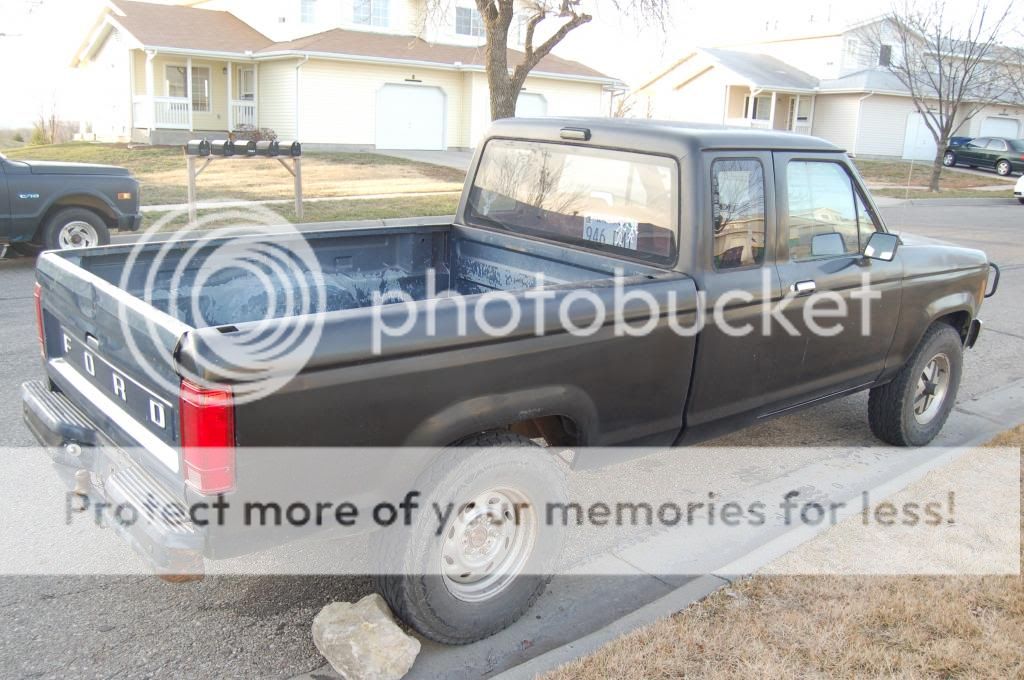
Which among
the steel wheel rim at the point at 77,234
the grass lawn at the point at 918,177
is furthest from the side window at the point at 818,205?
the grass lawn at the point at 918,177

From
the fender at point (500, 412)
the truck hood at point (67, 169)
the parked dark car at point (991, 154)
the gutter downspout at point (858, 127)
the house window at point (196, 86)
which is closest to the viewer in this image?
the fender at point (500, 412)

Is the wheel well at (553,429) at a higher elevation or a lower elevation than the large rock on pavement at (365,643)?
higher

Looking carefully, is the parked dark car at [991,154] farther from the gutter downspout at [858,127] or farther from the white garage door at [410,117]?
the white garage door at [410,117]

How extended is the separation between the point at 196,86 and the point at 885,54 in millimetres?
30737

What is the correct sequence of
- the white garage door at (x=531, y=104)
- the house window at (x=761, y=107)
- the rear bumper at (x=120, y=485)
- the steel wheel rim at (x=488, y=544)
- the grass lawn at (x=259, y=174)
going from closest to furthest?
the rear bumper at (x=120, y=485)
the steel wheel rim at (x=488, y=544)
the grass lawn at (x=259, y=174)
the white garage door at (x=531, y=104)
the house window at (x=761, y=107)

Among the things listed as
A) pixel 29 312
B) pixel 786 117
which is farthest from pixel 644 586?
pixel 786 117

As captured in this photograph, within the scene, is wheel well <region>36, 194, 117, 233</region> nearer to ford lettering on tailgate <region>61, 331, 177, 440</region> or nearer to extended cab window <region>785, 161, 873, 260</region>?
ford lettering on tailgate <region>61, 331, 177, 440</region>

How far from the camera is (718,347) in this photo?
Answer: 4082 mm

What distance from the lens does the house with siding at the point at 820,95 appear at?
139 feet

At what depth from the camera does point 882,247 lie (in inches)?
184

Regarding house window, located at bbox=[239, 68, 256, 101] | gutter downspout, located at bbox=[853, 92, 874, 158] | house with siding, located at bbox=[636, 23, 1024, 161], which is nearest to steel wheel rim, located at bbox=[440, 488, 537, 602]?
house window, located at bbox=[239, 68, 256, 101]

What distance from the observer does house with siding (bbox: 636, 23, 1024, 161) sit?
4225 centimetres

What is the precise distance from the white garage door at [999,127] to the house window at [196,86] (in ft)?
127

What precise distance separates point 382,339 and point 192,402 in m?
0.62
